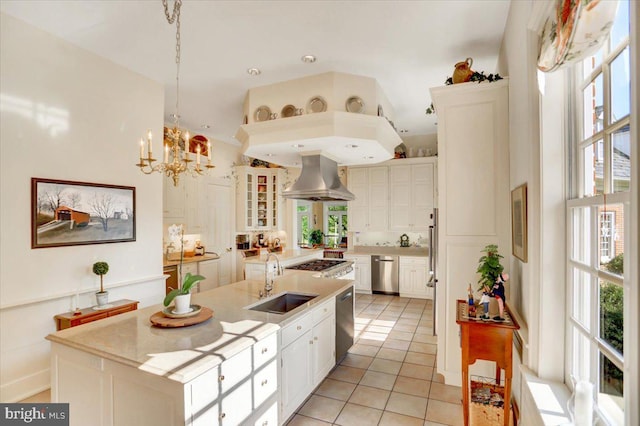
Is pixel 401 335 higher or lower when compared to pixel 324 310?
lower

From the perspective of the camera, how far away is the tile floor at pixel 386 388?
2.42 m

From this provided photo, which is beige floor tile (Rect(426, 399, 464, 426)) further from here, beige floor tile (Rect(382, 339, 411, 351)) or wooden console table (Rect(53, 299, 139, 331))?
A: wooden console table (Rect(53, 299, 139, 331))

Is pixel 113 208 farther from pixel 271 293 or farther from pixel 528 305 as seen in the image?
pixel 528 305

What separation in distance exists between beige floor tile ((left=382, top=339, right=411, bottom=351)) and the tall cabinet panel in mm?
838

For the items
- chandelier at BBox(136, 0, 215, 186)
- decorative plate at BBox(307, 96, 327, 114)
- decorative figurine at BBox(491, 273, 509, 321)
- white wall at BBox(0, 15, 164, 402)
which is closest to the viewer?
decorative figurine at BBox(491, 273, 509, 321)

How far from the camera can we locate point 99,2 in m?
2.41

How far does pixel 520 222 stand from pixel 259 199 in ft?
18.1

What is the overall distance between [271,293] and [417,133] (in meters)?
4.91

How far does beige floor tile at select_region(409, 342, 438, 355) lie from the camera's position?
11.9 ft

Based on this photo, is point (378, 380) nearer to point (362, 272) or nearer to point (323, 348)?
point (323, 348)

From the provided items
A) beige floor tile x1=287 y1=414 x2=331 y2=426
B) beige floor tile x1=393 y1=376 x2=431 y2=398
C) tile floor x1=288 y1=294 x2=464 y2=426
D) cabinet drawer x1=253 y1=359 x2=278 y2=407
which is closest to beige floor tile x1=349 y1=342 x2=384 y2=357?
tile floor x1=288 y1=294 x2=464 y2=426

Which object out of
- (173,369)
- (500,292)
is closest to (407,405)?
(500,292)

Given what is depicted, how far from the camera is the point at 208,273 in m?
5.53

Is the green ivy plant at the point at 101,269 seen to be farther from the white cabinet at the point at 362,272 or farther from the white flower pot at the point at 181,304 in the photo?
the white cabinet at the point at 362,272
